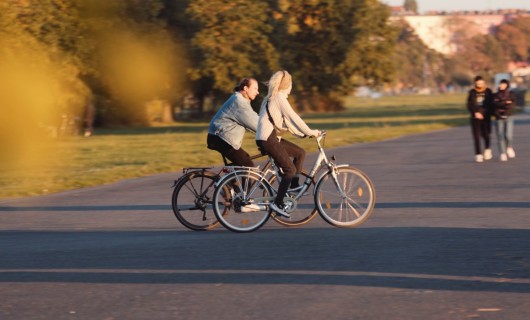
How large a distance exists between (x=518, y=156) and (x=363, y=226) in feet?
37.8

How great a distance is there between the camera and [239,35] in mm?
38906

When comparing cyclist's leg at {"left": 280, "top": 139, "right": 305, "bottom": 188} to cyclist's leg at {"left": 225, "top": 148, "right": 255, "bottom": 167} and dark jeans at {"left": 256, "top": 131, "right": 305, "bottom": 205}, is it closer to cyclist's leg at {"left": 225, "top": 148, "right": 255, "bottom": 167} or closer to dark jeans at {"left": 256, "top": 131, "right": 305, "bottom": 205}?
dark jeans at {"left": 256, "top": 131, "right": 305, "bottom": 205}

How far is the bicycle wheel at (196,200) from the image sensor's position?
426 inches

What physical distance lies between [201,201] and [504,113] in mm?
11115

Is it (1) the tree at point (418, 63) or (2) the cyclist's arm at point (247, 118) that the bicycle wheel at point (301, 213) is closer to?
(2) the cyclist's arm at point (247, 118)

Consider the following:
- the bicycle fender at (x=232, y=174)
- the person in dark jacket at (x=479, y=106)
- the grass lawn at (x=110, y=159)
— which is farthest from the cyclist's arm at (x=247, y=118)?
the person in dark jacket at (x=479, y=106)

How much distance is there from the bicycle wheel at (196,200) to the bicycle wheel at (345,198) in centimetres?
113

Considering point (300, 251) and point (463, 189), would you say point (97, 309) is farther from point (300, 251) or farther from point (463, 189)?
point (463, 189)

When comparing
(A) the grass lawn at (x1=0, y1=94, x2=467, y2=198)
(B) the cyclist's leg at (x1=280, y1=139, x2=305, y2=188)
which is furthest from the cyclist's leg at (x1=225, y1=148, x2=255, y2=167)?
(A) the grass lawn at (x1=0, y1=94, x2=467, y2=198)

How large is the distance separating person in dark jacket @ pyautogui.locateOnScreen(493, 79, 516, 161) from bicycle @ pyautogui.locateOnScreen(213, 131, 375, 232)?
1012 centimetres

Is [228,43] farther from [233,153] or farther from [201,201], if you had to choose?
[201,201]

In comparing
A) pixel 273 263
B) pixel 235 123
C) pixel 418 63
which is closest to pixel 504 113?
pixel 235 123

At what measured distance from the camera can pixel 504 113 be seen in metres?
20.5

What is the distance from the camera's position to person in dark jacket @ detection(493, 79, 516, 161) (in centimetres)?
2033
